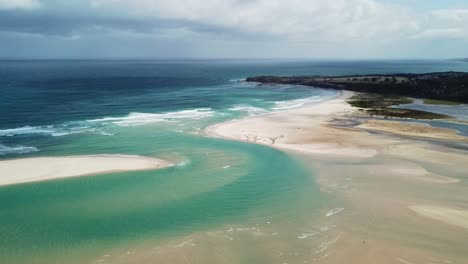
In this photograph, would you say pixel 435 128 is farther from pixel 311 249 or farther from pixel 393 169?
pixel 311 249

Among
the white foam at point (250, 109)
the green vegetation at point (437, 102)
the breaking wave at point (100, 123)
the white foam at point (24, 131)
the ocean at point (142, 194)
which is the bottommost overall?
the ocean at point (142, 194)

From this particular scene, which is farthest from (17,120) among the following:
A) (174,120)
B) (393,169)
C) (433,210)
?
(433,210)

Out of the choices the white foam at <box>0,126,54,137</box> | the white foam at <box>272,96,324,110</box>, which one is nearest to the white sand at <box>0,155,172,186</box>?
the white foam at <box>0,126,54,137</box>

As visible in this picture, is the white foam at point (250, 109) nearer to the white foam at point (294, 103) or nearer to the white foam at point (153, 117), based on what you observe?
the white foam at point (294, 103)

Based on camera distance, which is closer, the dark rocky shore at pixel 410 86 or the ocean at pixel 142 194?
the ocean at pixel 142 194

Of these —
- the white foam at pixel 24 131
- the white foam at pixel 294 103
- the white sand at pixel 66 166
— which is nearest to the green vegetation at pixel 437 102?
the white foam at pixel 294 103

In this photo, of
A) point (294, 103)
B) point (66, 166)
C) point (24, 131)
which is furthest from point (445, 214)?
point (294, 103)
